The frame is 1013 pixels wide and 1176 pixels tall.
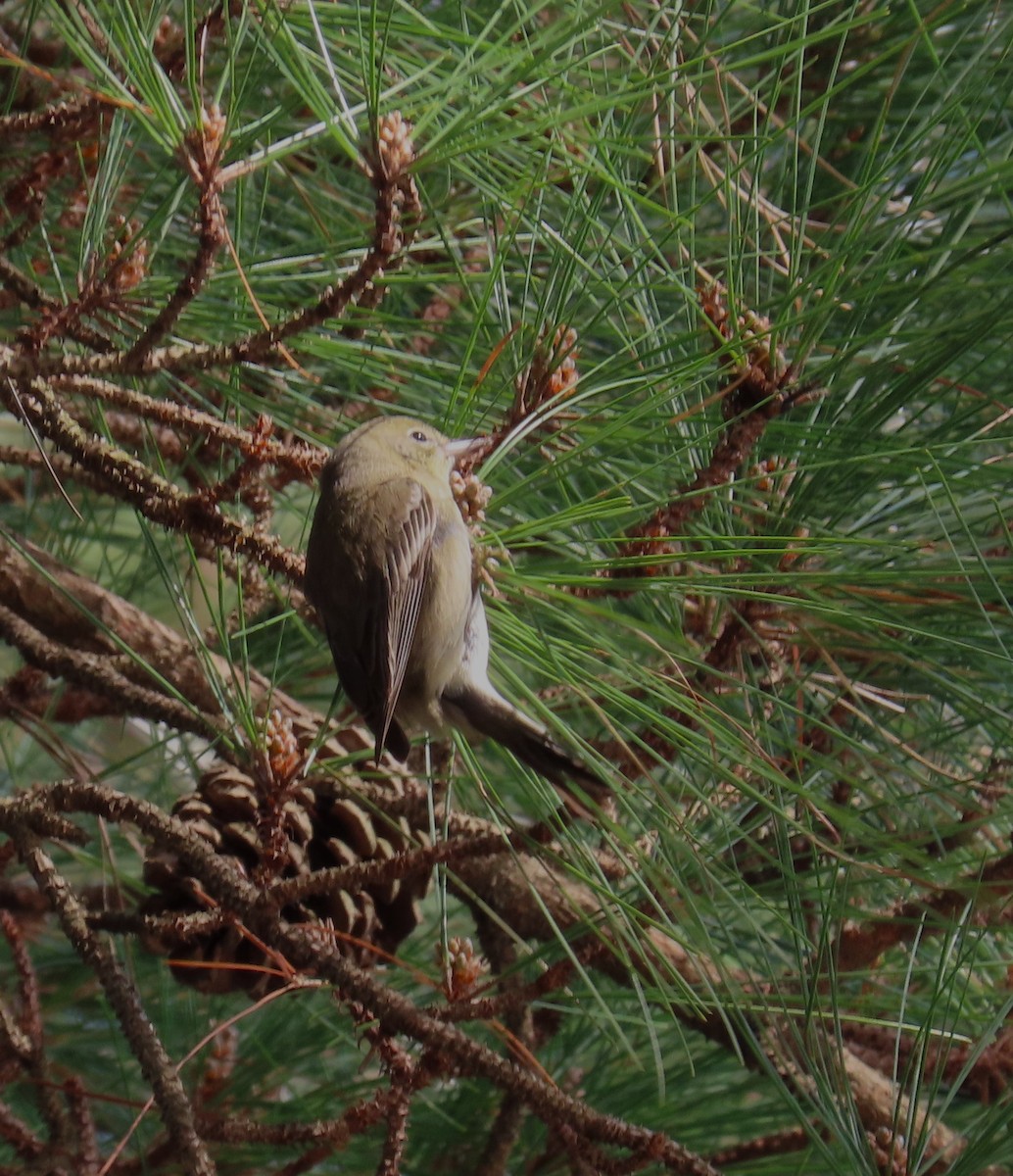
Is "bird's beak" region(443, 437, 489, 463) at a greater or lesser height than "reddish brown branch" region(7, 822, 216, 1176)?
greater

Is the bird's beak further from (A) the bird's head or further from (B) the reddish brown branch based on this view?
(B) the reddish brown branch

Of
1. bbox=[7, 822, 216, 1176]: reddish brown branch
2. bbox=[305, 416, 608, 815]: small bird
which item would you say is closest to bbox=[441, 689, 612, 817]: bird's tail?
bbox=[305, 416, 608, 815]: small bird

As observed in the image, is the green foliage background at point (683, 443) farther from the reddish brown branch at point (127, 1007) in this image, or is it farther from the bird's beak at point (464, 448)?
the reddish brown branch at point (127, 1007)

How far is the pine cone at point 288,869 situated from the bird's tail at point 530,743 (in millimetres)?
119

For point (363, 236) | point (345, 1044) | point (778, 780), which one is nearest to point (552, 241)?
point (363, 236)

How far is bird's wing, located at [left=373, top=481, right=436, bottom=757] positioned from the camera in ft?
3.11

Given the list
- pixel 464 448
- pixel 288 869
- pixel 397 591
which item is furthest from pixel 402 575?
pixel 288 869

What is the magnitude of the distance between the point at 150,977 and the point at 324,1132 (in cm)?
69

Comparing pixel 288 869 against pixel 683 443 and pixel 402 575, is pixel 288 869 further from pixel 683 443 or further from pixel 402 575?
pixel 683 443

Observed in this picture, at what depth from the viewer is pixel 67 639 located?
122cm

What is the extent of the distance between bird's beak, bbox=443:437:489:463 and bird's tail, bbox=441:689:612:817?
0.18 m

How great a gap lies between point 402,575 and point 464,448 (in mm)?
143

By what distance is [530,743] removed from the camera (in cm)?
94

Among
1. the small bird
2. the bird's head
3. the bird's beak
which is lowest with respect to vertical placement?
the small bird
